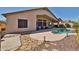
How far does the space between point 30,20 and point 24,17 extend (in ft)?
0.28

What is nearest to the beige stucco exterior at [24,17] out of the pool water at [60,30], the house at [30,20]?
the house at [30,20]

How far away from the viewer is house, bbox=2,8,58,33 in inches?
119

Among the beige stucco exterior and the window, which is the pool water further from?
the window

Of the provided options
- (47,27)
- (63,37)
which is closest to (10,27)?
→ (47,27)

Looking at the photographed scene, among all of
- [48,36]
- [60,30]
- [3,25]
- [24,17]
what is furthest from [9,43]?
[60,30]

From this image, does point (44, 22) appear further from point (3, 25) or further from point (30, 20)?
point (3, 25)

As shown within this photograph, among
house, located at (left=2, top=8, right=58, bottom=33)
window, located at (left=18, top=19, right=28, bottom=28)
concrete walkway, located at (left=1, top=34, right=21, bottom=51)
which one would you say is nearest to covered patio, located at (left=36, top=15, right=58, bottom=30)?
house, located at (left=2, top=8, right=58, bottom=33)

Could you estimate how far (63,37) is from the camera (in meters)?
3.04

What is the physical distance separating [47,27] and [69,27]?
0.28m

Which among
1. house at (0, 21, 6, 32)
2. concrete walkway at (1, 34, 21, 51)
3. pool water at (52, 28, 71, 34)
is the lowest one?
concrete walkway at (1, 34, 21, 51)

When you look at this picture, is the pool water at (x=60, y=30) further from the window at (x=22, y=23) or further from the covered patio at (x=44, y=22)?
the window at (x=22, y=23)

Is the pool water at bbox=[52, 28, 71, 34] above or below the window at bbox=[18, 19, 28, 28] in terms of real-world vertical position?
below

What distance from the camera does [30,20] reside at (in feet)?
10.00
